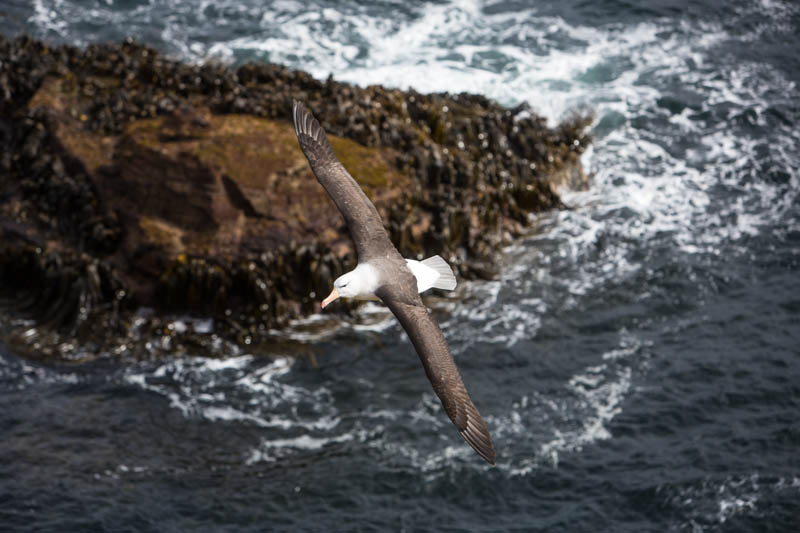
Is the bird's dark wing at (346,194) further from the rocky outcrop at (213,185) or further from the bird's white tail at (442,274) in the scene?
the rocky outcrop at (213,185)

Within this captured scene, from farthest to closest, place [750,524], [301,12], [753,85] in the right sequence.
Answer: [301,12]
[753,85]
[750,524]

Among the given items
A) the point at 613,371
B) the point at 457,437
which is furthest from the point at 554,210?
the point at 457,437

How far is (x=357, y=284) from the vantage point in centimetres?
957

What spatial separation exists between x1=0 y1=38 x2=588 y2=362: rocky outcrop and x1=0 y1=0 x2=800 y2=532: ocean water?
0.70 metres

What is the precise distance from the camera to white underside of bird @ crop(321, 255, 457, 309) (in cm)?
957

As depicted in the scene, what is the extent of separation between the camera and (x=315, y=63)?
2330cm

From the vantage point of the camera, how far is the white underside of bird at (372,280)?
377 inches

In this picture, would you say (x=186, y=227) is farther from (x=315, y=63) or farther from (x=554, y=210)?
(x=315, y=63)

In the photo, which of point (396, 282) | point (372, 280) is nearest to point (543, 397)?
point (396, 282)

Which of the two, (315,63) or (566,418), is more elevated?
(315,63)

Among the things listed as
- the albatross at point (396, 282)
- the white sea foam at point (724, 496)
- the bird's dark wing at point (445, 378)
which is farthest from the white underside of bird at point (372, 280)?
the white sea foam at point (724, 496)

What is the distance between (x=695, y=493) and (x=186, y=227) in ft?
28.3

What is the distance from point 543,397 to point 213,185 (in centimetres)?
630

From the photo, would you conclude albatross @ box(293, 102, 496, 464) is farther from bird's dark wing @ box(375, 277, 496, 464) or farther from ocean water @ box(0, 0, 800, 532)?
ocean water @ box(0, 0, 800, 532)
